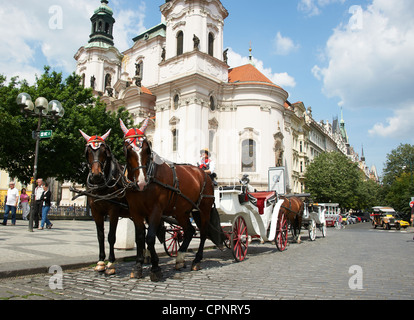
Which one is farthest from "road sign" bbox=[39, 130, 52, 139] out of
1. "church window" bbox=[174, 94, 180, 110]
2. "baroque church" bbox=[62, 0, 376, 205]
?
"church window" bbox=[174, 94, 180, 110]

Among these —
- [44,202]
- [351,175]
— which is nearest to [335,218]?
[351,175]

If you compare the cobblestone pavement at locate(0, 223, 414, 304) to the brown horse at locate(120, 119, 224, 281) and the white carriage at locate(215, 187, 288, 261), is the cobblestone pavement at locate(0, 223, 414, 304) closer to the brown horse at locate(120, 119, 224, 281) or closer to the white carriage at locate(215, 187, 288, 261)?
the brown horse at locate(120, 119, 224, 281)

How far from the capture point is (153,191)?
17.7 ft

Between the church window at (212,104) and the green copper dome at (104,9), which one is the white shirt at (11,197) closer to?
the church window at (212,104)

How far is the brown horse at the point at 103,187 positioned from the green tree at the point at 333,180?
43885 millimetres

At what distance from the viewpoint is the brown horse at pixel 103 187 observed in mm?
5578

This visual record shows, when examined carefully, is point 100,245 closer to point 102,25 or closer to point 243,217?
point 243,217

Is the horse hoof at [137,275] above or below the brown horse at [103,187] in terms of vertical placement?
below

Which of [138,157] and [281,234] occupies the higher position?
[138,157]

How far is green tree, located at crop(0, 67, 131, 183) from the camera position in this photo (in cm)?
2383

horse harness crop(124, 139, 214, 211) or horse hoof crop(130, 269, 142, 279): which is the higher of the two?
horse harness crop(124, 139, 214, 211)

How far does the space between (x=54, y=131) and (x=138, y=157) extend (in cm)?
2175

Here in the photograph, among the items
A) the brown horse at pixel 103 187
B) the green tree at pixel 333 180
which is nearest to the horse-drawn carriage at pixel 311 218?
the brown horse at pixel 103 187

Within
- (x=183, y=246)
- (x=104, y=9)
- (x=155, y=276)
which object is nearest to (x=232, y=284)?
(x=155, y=276)
